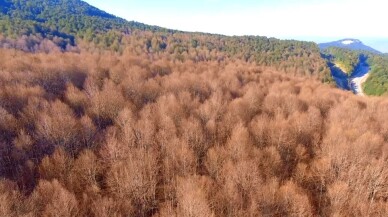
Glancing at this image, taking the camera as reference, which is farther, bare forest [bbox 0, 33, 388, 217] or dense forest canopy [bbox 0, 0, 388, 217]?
dense forest canopy [bbox 0, 0, 388, 217]

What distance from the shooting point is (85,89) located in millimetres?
60969

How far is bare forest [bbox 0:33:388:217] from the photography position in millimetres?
29047

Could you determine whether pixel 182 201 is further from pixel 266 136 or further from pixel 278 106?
pixel 278 106

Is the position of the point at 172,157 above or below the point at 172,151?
below

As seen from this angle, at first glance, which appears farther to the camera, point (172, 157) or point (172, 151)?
point (172, 151)

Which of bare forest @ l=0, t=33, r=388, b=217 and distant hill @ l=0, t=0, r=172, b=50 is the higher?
distant hill @ l=0, t=0, r=172, b=50

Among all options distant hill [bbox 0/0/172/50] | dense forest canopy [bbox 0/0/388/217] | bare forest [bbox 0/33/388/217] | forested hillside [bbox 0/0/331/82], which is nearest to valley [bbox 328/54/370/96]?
forested hillside [bbox 0/0/331/82]

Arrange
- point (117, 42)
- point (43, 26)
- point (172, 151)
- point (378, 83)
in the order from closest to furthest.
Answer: point (172, 151)
point (43, 26)
point (378, 83)
point (117, 42)

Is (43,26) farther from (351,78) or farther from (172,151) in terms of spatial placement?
(351,78)

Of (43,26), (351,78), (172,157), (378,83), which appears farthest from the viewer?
(351,78)

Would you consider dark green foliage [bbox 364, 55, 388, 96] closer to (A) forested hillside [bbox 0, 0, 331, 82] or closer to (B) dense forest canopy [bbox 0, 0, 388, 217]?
(A) forested hillside [bbox 0, 0, 331, 82]

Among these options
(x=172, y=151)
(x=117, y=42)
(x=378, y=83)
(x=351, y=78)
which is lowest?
(x=172, y=151)

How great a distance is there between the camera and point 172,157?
37125 millimetres

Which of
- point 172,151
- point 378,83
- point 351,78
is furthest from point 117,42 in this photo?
point 351,78
